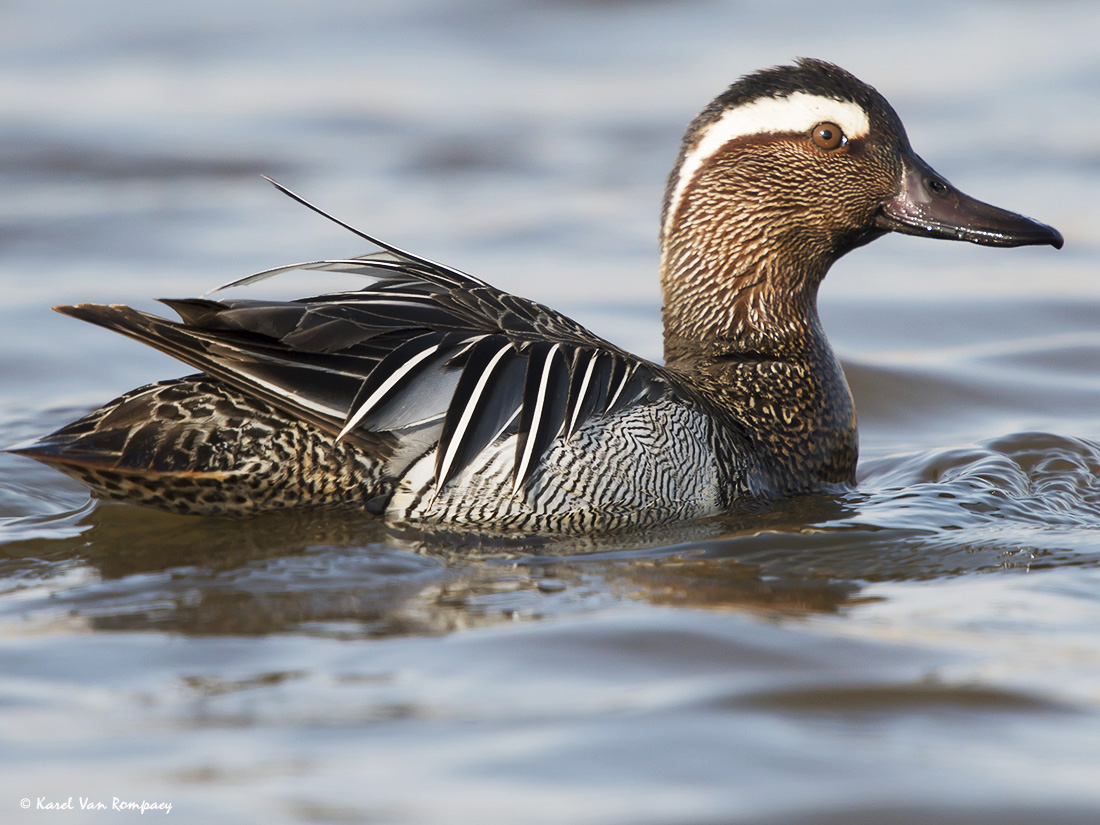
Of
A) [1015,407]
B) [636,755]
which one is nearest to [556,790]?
[636,755]

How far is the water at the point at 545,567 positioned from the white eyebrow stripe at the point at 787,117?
1446 mm

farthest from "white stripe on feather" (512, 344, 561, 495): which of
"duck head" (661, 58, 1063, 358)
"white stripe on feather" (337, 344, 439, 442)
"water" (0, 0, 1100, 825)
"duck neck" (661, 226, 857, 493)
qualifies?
"duck head" (661, 58, 1063, 358)

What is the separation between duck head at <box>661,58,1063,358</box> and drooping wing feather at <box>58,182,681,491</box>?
1078 mm

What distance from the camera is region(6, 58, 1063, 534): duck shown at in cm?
500

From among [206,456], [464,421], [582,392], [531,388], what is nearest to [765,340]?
[582,392]

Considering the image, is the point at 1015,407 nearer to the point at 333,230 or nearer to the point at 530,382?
the point at 530,382

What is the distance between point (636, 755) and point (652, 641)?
28.3 inches

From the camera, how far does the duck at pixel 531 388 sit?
500 cm

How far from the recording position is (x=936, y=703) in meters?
4.10

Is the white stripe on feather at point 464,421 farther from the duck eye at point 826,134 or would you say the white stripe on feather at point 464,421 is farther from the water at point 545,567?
the duck eye at point 826,134

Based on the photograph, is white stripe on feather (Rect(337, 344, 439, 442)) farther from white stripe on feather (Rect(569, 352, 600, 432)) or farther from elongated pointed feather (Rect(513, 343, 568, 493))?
white stripe on feather (Rect(569, 352, 600, 432))

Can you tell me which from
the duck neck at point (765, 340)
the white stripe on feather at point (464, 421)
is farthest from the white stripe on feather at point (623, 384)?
the duck neck at point (765, 340)

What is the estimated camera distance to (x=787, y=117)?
239 inches

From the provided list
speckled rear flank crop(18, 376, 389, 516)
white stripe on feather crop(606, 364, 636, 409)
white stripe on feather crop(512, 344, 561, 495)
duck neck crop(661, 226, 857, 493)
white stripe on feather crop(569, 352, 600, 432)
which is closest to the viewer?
speckled rear flank crop(18, 376, 389, 516)
